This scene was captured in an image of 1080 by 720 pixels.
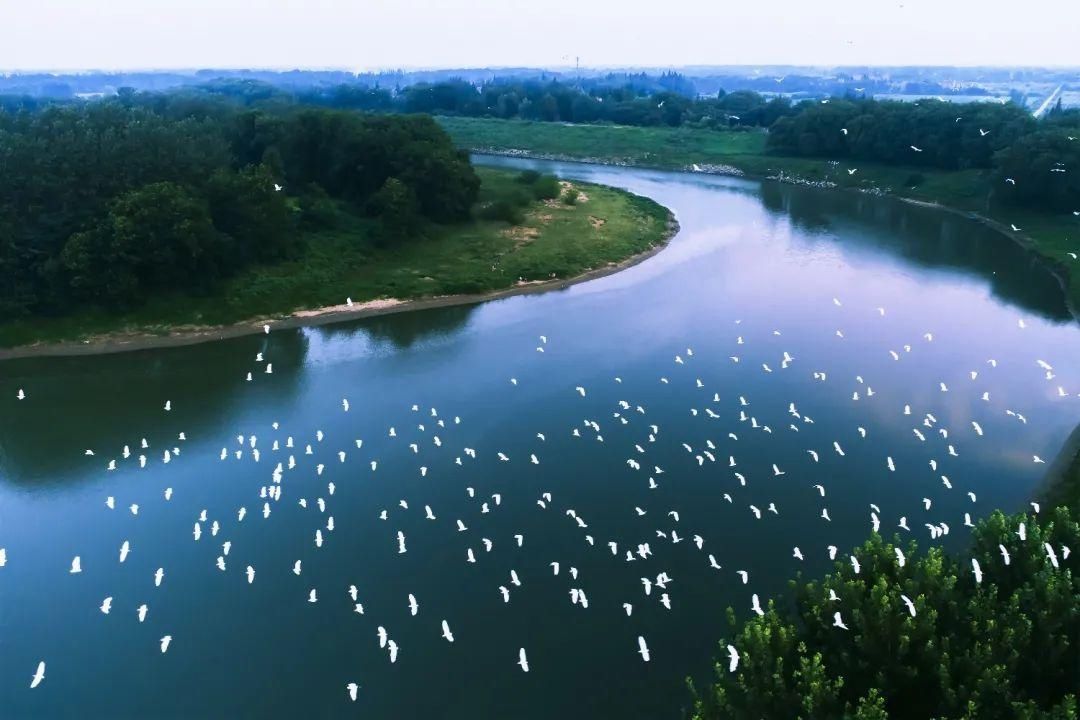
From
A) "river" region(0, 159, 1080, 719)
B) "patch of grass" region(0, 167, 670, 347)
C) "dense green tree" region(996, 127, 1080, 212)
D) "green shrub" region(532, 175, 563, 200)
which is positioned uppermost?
"dense green tree" region(996, 127, 1080, 212)

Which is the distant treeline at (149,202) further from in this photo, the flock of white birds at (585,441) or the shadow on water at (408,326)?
→ the shadow on water at (408,326)

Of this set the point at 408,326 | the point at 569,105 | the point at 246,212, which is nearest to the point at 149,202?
the point at 246,212

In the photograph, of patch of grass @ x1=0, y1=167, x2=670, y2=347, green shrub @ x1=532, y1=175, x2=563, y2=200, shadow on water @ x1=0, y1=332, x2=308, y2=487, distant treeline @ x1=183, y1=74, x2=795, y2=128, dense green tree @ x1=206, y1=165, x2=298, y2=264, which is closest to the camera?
shadow on water @ x1=0, y1=332, x2=308, y2=487

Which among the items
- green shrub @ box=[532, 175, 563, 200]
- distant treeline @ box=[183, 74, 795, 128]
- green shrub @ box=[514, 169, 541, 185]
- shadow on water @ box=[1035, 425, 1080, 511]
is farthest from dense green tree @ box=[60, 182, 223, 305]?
distant treeline @ box=[183, 74, 795, 128]

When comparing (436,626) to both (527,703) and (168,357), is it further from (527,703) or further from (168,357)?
(168,357)

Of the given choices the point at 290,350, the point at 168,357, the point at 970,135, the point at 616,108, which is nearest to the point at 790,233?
the point at 970,135

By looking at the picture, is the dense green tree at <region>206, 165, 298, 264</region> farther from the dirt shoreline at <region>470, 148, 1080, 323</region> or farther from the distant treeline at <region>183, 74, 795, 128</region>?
the distant treeline at <region>183, 74, 795, 128</region>

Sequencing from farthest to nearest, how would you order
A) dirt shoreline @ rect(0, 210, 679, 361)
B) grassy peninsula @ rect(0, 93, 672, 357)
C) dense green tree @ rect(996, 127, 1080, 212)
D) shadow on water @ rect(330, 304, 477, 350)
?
dense green tree @ rect(996, 127, 1080, 212)
shadow on water @ rect(330, 304, 477, 350)
grassy peninsula @ rect(0, 93, 672, 357)
dirt shoreline @ rect(0, 210, 679, 361)
